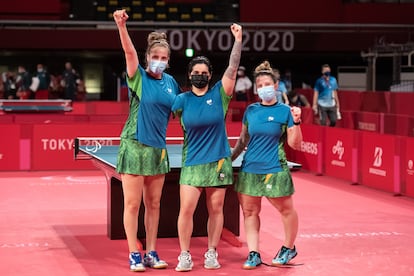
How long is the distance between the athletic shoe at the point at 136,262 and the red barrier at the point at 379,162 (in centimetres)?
663

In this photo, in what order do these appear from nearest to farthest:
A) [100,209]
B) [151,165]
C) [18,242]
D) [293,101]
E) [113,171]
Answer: [151,165] → [113,171] → [18,242] → [100,209] → [293,101]

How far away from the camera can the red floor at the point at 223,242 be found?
8297 millimetres

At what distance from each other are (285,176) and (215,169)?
2.14ft

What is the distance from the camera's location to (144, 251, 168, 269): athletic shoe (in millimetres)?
8116

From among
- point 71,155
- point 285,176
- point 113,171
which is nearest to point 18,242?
point 113,171

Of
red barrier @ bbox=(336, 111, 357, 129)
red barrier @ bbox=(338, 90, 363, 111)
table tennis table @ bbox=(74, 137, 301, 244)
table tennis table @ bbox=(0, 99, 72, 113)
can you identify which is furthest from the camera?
red barrier @ bbox=(338, 90, 363, 111)

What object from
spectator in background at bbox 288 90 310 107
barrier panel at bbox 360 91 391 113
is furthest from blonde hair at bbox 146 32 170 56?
spectator in background at bbox 288 90 310 107

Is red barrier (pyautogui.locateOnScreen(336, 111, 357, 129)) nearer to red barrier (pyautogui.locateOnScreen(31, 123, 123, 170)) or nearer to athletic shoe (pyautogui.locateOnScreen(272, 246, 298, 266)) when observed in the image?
red barrier (pyautogui.locateOnScreen(31, 123, 123, 170))

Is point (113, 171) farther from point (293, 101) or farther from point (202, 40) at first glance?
point (202, 40)

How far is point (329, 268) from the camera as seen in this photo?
8281mm

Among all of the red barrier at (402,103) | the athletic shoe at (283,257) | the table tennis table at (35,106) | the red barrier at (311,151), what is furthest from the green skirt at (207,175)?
the red barrier at (402,103)

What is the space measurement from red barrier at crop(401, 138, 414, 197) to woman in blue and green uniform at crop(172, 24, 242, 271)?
589 centimetres

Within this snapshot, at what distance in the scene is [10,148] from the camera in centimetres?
1634

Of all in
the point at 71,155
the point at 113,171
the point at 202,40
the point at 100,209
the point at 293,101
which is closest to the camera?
the point at 113,171
